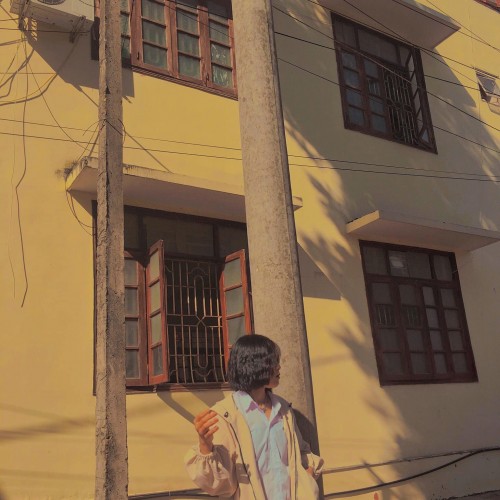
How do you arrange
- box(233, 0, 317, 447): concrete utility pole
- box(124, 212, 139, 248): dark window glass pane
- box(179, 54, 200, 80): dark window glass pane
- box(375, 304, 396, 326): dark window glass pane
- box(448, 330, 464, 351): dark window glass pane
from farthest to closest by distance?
box(448, 330, 464, 351): dark window glass pane, box(375, 304, 396, 326): dark window glass pane, box(179, 54, 200, 80): dark window glass pane, box(124, 212, 139, 248): dark window glass pane, box(233, 0, 317, 447): concrete utility pole

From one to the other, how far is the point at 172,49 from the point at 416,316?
4214 millimetres

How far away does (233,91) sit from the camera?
662cm

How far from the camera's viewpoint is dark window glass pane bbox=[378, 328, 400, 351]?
7.00 meters

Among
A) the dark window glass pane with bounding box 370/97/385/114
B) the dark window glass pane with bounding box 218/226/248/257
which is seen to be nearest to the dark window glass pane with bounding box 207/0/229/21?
the dark window glass pane with bounding box 370/97/385/114

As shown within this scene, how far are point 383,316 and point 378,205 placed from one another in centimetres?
138

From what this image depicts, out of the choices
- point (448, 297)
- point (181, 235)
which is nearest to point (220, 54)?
point (181, 235)

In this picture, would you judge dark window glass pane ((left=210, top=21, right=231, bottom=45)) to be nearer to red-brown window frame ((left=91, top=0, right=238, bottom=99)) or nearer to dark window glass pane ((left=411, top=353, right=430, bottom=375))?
red-brown window frame ((left=91, top=0, right=238, bottom=99))

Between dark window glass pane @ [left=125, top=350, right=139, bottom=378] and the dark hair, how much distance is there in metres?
2.95

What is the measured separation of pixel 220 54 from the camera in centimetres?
671

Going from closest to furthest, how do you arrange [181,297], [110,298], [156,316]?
[110,298], [156,316], [181,297]

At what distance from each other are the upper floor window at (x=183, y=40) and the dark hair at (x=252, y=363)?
4.30 meters

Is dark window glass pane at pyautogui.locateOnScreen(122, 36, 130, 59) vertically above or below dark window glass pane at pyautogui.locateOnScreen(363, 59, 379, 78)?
below

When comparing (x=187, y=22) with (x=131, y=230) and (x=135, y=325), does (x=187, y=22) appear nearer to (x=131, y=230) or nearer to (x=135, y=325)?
(x=131, y=230)

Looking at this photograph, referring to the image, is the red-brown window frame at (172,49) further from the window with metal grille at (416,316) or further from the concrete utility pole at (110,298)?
the window with metal grille at (416,316)
